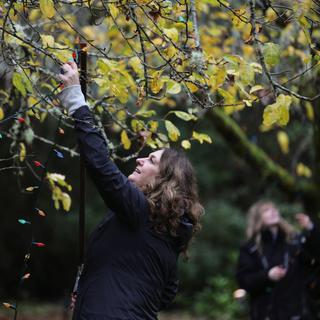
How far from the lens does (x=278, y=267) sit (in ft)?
17.9

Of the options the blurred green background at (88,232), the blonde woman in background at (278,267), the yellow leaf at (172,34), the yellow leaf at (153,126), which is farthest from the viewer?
the blurred green background at (88,232)

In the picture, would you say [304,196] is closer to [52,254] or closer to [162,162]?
[162,162]

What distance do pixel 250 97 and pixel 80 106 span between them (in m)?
0.89

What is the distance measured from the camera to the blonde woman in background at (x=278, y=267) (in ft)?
18.0

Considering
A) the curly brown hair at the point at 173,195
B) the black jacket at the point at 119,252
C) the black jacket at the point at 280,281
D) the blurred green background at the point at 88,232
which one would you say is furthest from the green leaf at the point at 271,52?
the blurred green background at the point at 88,232

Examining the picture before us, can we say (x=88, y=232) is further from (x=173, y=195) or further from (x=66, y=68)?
(x=66, y=68)

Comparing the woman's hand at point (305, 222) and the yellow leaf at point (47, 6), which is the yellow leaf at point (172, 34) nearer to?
the yellow leaf at point (47, 6)

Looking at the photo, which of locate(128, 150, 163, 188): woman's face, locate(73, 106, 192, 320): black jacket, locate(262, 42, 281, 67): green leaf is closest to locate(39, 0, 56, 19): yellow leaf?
locate(73, 106, 192, 320): black jacket

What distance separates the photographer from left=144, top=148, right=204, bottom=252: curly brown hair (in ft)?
9.55

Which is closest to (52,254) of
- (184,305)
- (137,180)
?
(184,305)

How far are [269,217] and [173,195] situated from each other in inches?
128

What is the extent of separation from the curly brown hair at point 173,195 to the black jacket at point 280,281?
262 cm

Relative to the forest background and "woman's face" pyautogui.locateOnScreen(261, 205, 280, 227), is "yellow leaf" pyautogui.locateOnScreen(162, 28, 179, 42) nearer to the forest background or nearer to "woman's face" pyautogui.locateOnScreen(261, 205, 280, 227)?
Result: the forest background

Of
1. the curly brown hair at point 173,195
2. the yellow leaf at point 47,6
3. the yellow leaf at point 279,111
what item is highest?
the yellow leaf at point 47,6
